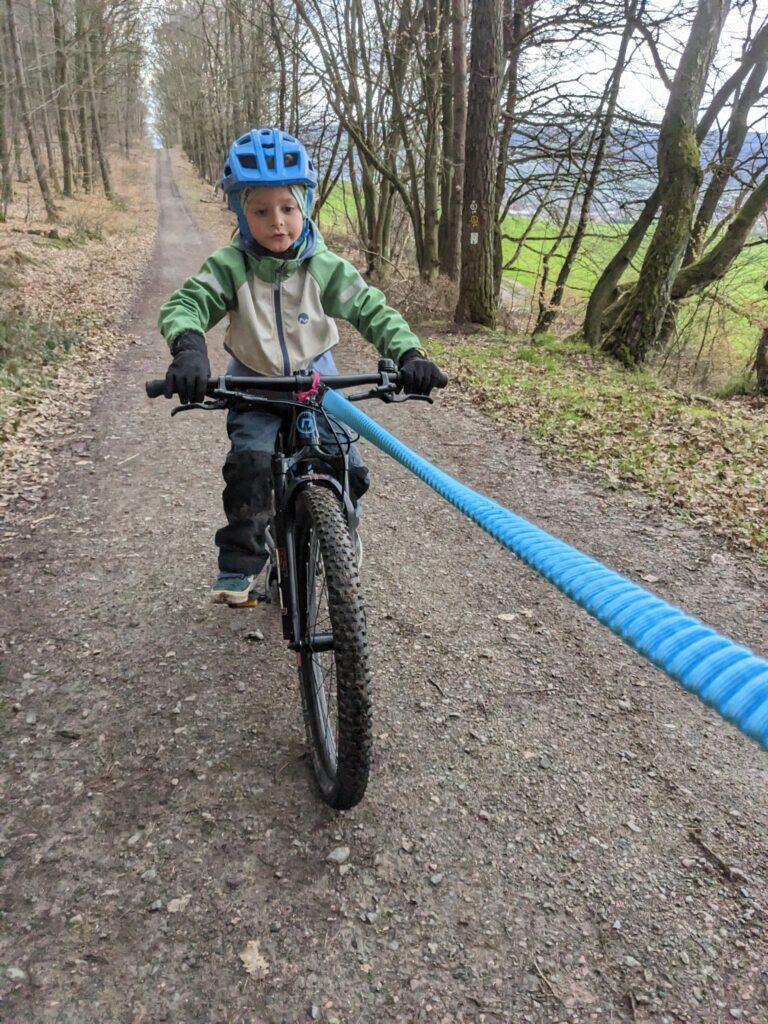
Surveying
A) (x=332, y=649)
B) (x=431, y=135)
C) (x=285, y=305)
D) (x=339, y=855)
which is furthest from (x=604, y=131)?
(x=339, y=855)

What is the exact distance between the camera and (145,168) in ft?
172

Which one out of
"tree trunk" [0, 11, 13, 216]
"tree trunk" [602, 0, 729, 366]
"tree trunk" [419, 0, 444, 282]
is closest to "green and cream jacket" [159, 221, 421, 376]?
"tree trunk" [602, 0, 729, 366]

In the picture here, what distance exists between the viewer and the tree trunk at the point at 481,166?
953 cm

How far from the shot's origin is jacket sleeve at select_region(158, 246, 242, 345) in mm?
2637

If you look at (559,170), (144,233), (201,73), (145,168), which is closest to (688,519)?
(559,170)

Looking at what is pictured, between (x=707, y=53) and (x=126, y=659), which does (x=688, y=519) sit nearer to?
(x=126, y=659)

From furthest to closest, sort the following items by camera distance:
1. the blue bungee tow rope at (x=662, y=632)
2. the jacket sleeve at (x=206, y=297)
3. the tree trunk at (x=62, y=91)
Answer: the tree trunk at (x=62, y=91)
the jacket sleeve at (x=206, y=297)
the blue bungee tow rope at (x=662, y=632)

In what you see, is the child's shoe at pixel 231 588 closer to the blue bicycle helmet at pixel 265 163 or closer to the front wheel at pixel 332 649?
the front wheel at pixel 332 649

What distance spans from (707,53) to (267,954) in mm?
11646

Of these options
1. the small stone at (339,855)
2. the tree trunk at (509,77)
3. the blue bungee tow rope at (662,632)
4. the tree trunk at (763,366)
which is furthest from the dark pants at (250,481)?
the tree trunk at (509,77)

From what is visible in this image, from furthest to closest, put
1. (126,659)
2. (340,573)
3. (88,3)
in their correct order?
Result: 1. (88,3)
2. (126,659)
3. (340,573)

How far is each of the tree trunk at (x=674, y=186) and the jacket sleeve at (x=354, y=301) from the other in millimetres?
8413

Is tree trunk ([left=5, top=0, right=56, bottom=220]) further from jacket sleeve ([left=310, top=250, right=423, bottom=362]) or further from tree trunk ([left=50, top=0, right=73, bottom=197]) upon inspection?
jacket sleeve ([left=310, top=250, right=423, bottom=362])

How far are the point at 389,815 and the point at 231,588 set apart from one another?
4.30 ft
